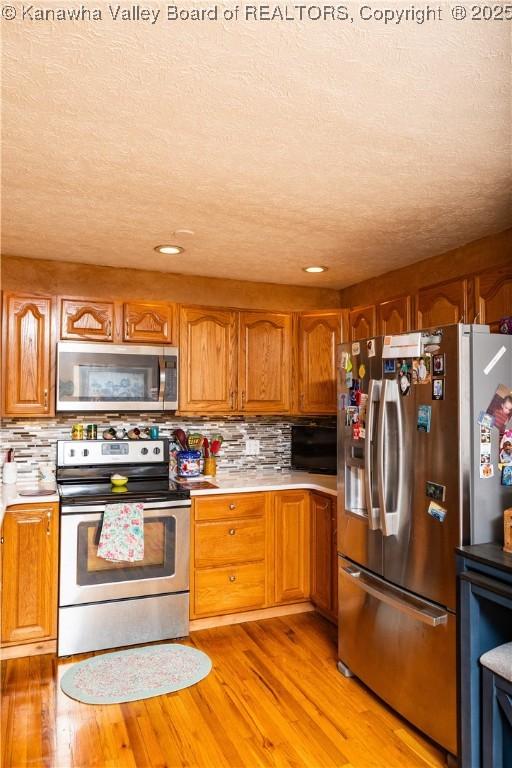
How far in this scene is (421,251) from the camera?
3381 millimetres

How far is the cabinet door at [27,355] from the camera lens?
3.36 m

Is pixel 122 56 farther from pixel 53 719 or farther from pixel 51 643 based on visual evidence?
pixel 51 643

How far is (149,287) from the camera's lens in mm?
3938

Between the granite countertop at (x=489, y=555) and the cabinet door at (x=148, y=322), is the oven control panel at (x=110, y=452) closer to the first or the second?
the cabinet door at (x=148, y=322)

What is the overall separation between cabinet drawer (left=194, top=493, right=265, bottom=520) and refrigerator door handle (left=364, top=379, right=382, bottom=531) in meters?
1.08

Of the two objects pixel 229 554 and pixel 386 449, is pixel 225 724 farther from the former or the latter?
pixel 386 449

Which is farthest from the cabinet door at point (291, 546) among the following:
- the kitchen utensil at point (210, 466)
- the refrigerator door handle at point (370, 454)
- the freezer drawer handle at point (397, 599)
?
the refrigerator door handle at point (370, 454)

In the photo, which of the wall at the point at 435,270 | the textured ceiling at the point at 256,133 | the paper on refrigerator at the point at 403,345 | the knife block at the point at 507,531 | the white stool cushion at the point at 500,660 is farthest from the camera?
the wall at the point at 435,270

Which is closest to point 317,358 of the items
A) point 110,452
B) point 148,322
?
point 148,322

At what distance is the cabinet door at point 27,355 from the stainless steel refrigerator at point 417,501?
187 centimetres

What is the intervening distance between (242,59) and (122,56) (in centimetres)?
31

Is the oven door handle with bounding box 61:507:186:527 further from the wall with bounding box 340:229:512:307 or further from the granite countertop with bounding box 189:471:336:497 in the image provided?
the wall with bounding box 340:229:512:307

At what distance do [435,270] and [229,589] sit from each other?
2.38m

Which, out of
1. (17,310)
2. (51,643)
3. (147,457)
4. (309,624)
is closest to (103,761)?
(51,643)
